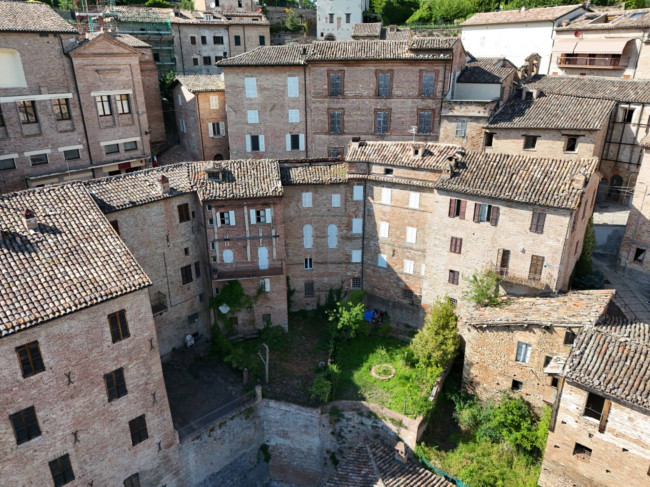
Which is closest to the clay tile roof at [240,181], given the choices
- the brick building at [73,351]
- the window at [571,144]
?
the brick building at [73,351]

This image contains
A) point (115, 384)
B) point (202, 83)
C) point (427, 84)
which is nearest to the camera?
point (115, 384)

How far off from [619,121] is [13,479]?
5153 cm

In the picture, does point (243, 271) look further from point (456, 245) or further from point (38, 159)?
point (38, 159)

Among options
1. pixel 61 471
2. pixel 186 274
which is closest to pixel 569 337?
pixel 186 274

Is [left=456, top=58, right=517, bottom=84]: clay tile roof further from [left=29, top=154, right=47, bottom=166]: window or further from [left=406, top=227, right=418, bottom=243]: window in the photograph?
[left=29, top=154, right=47, bottom=166]: window

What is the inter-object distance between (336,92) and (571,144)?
818 inches

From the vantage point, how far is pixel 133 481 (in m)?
27.9

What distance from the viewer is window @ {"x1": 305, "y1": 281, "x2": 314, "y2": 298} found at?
1580 inches

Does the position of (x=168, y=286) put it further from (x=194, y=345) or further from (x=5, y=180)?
(x=5, y=180)

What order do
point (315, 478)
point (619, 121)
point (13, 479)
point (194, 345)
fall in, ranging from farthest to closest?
point (619, 121) < point (194, 345) < point (315, 478) < point (13, 479)

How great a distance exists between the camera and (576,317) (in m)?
27.5

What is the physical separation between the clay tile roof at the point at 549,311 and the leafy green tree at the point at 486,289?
0.71 m

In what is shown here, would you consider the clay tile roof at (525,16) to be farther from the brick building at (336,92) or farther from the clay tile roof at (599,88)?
the brick building at (336,92)

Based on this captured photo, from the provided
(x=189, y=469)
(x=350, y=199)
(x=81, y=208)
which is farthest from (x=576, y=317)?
(x=81, y=208)
